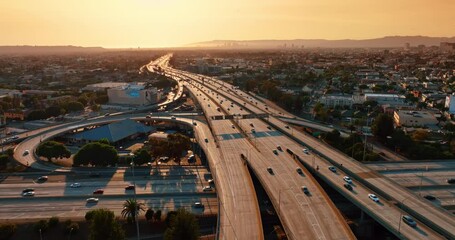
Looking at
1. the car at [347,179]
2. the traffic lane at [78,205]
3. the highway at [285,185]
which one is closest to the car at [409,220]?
the highway at [285,185]

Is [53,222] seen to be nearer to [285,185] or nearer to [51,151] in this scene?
[51,151]

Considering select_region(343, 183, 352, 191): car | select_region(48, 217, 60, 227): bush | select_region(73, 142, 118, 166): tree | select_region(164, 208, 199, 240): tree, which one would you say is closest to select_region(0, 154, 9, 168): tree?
select_region(73, 142, 118, 166): tree

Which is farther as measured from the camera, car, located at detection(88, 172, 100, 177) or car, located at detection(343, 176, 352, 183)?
car, located at detection(88, 172, 100, 177)

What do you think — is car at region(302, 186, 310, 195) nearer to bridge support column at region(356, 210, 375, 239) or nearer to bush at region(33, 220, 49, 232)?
bridge support column at region(356, 210, 375, 239)

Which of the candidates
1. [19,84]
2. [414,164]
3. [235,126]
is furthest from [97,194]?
[19,84]

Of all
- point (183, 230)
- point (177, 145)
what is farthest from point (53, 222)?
point (177, 145)

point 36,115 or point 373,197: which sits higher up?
point 373,197
